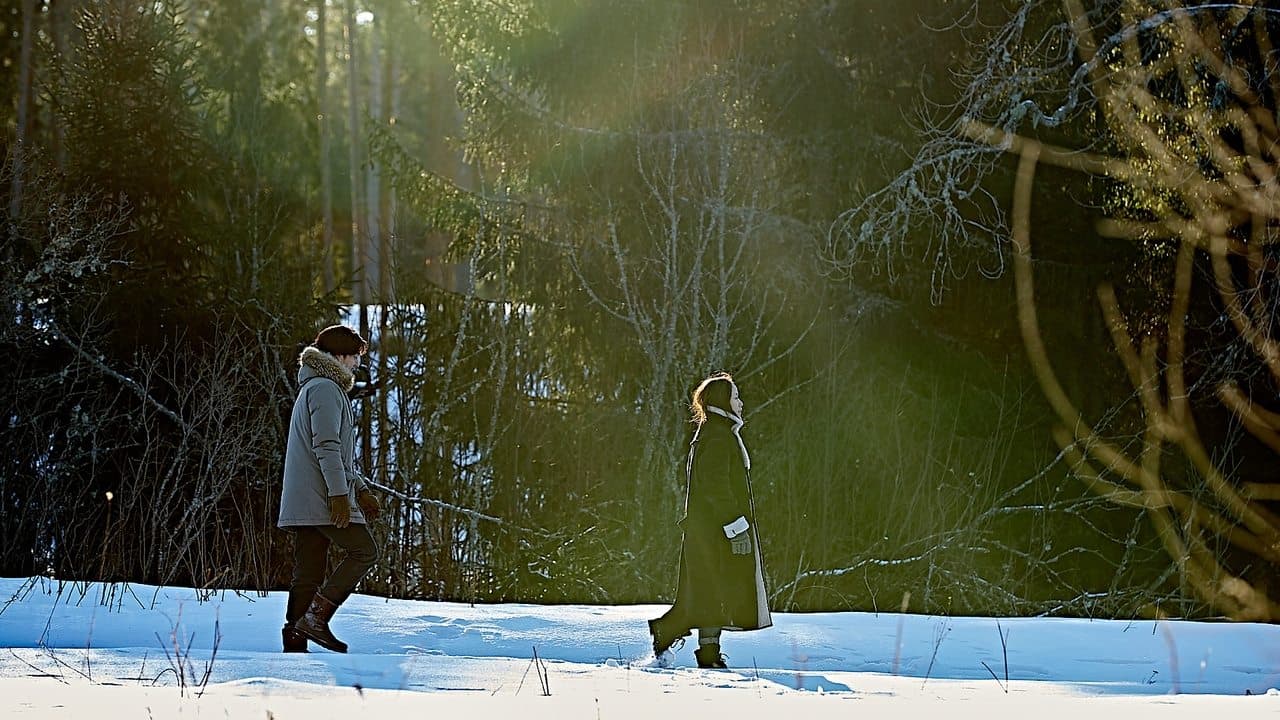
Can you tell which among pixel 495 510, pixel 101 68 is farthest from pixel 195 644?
pixel 101 68

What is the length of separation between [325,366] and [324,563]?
0.98 m

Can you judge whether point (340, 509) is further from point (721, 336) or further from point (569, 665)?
point (721, 336)

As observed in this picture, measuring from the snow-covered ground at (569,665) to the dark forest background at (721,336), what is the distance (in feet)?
15.4

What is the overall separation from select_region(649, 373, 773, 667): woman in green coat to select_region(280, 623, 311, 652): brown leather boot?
6.03 feet

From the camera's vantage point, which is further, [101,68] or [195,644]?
[101,68]

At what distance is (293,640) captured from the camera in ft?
22.9

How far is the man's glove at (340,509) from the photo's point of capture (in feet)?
22.7

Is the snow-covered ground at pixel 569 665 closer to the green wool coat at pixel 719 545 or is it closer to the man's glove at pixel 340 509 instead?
the green wool coat at pixel 719 545

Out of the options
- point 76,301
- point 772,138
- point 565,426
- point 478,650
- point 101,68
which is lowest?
point 478,650

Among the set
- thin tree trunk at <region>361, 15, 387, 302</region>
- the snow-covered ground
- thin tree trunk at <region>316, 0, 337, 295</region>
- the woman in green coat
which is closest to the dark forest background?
the snow-covered ground

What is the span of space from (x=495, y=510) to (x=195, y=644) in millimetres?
7648

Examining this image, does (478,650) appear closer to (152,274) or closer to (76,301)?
(76,301)

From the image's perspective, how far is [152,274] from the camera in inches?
632

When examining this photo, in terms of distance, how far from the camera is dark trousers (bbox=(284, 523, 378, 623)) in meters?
7.01
